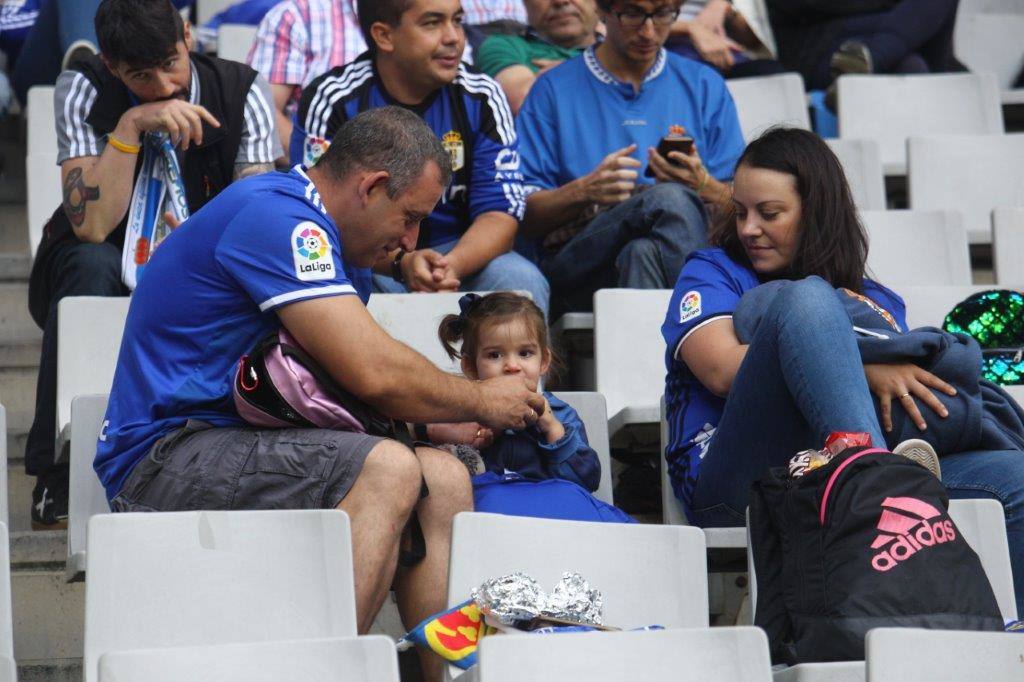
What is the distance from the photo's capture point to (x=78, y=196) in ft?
11.4

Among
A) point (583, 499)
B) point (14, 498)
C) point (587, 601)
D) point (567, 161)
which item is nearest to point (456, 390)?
point (583, 499)

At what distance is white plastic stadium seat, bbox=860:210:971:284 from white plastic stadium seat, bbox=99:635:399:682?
238cm

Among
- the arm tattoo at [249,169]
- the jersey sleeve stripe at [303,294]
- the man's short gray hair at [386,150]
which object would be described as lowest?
the jersey sleeve stripe at [303,294]

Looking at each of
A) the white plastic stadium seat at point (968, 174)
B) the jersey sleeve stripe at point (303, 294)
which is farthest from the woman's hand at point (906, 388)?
the white plastic stadium seat at point (968, 174)

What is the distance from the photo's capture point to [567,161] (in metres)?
4.21

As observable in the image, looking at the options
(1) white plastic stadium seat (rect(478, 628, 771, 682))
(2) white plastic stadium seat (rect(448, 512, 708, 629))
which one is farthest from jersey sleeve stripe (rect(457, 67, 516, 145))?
(1) white plastic stadium seat (rect(478, 628, 771, 682))

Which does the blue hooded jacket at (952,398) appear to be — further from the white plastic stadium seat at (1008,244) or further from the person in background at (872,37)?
the person in background at (872,37)

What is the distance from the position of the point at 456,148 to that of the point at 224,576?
1723 mm

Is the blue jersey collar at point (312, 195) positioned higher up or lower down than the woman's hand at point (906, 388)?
higher up

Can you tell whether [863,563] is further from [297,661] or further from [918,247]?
[918,247]

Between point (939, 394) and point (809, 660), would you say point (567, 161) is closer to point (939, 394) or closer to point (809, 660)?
point (939, 394)

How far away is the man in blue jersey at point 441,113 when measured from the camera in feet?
12.6

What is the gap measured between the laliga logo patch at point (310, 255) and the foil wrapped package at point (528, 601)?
0.62 m

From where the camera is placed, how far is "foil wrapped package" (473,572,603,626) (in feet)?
7.43
